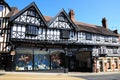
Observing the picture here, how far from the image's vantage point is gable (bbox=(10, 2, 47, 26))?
29.6 m

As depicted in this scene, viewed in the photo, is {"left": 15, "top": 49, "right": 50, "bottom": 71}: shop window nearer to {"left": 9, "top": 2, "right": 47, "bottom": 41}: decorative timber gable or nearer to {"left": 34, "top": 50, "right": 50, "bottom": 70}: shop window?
{"left": 34, "top": 50, "right": 50, "bottom": 70}: shop window

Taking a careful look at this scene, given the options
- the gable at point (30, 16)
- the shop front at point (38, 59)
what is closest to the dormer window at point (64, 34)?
the shop front at point (38, 59)

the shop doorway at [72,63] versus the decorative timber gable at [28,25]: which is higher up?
the decorative timber gable at [28,25]

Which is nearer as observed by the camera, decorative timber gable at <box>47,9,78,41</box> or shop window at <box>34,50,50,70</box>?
shop window at <box>34,50,50,70</box>

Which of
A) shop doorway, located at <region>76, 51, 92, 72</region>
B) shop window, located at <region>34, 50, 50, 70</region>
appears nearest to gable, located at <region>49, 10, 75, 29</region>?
shop window, located at <region>34, 50, 50, 70</region>

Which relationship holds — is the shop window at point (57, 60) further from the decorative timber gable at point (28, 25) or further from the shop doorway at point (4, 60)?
the shop doorway at point (4, 60)

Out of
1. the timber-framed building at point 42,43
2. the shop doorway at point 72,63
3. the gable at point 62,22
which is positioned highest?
the gable at point 62,22

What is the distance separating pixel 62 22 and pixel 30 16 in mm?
6390

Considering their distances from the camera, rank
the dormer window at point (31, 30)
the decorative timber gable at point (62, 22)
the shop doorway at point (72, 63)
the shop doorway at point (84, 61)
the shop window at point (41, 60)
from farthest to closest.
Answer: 1. the shop doorway at point (72, 63)
2. the shop doorway at point (84, 61)
3. the decorative timber gable at point (62, 22)
4. the shop window at point (41, 60)
5. the dormer window at point (31, 30)

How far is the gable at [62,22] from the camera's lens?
33.3 metres

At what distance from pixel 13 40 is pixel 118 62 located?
26228mm

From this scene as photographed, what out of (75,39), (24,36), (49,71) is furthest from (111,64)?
(24,36)

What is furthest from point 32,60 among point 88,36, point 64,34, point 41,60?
point 88,36

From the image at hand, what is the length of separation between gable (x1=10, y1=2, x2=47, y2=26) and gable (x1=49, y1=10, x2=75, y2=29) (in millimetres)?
2276
